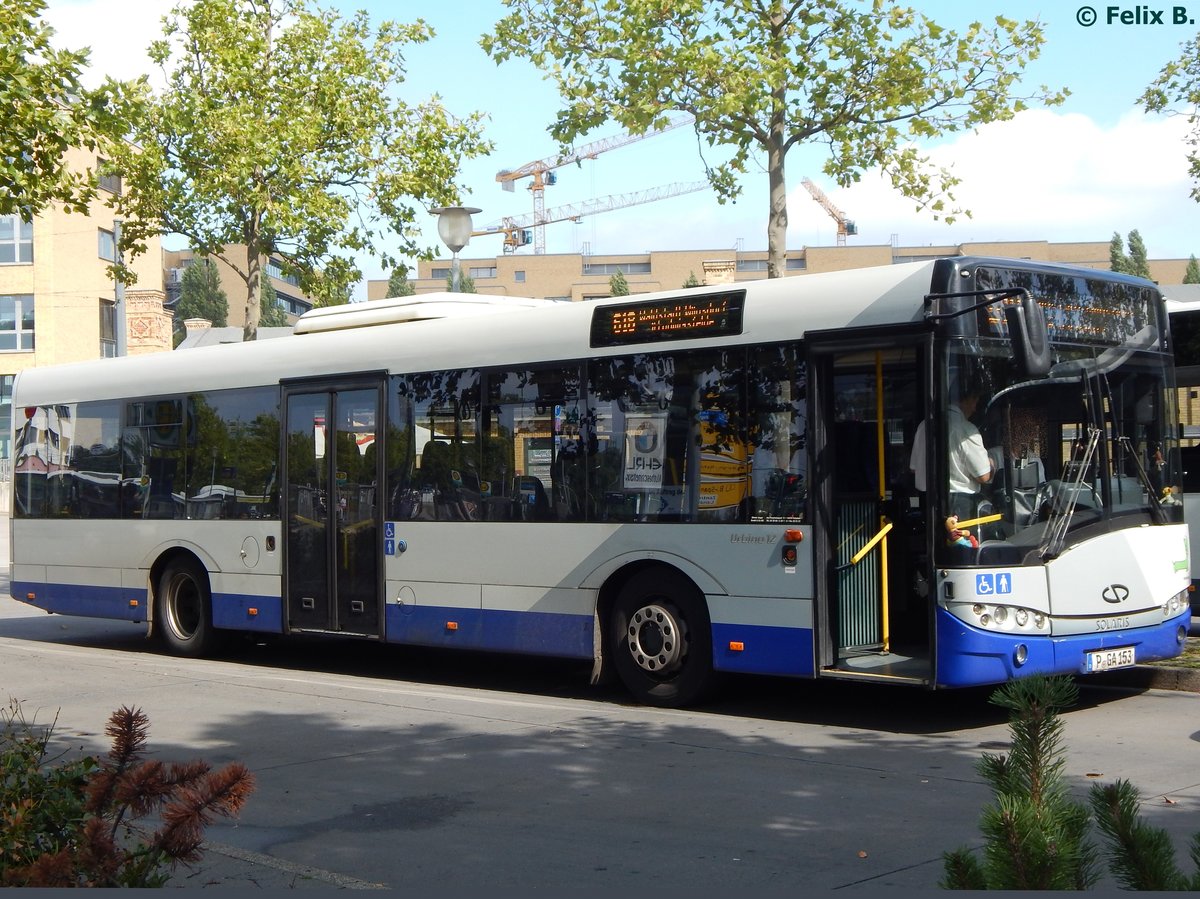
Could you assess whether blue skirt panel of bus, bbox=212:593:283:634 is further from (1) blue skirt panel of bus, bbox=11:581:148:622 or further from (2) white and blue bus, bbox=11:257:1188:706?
(1) blue skirt panel of bus, bbox=11:581:148:622

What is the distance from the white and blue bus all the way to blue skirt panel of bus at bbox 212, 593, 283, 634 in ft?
0.13

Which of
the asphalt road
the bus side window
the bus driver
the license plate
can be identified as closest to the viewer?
the asphalt road

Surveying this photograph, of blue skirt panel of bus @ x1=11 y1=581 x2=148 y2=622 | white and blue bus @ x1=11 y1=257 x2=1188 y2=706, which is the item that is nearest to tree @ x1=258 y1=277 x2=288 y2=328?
A: blue skirt panel of bus @ x1=11 y1=581 x2=148 y2=622

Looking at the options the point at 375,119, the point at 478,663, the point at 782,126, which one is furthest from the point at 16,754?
the point at 375,119

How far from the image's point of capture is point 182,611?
587 inches

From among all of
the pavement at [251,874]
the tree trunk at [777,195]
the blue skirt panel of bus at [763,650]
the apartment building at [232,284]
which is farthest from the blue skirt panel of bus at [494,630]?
the apartment building at [232,284]

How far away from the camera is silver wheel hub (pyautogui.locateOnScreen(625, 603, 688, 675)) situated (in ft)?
34.5

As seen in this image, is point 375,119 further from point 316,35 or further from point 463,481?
point 463,481

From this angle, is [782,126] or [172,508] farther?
[782,126]

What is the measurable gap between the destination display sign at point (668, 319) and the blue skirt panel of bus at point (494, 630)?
217cm

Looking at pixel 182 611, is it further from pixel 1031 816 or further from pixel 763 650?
pixel 1031 816

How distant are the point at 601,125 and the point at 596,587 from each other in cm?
791

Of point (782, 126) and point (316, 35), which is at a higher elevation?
point (316, 35)

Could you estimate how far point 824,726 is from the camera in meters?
9.85
